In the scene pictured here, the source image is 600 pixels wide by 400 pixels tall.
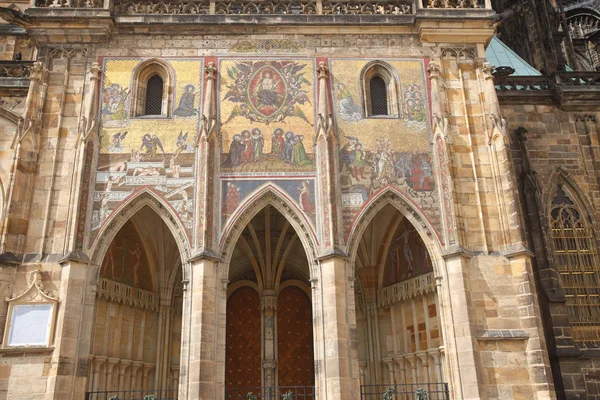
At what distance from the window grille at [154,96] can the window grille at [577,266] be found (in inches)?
441

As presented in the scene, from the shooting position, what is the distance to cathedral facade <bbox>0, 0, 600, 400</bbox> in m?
12.5

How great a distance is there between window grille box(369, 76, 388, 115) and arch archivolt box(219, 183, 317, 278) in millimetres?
3375

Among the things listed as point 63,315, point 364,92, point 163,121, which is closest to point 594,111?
point 364,92

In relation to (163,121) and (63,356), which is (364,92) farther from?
(63,356)

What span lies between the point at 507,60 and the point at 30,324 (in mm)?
16285

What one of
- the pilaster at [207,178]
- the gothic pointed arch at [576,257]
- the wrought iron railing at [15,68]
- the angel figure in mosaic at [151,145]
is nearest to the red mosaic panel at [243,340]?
the pilaster at [207,178]

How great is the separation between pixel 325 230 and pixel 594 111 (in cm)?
1016

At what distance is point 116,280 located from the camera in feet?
47.5

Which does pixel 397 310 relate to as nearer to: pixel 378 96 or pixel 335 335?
pixel 335 335

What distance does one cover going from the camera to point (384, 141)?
46.3 ft

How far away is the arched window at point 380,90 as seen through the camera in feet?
47.9

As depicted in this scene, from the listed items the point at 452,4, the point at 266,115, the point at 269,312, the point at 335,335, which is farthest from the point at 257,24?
the point at 335,335

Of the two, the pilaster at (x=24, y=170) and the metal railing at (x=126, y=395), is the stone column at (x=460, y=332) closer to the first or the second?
the metal railing at (x=126, y=395)

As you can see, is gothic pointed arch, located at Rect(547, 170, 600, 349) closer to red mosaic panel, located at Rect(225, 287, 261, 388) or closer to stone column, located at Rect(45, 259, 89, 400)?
red mosaic panel, located at Rect(225, 287, 261, 388)
